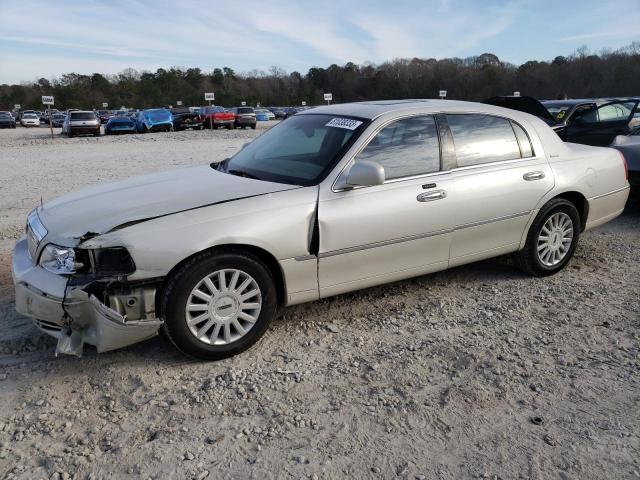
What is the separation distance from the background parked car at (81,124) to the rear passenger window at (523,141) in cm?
2868

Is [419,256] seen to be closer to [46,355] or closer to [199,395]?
[199,395]

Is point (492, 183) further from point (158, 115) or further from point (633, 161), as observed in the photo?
point (158, 115)

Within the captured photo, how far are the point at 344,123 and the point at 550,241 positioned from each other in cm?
221

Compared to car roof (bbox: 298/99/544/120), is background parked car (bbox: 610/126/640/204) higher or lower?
lower

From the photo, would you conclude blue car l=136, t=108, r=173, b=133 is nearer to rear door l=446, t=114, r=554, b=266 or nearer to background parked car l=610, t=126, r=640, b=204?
background parked car l=610, t=126, r=640, b=204

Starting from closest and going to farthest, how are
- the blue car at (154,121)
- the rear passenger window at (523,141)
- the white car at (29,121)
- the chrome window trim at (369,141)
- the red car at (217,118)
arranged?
the chrome window trim at (369,141) → the rear passenger window at (523,141) → the blue car at (154,121) → the red car at (217,118) → the white car at (29,121)

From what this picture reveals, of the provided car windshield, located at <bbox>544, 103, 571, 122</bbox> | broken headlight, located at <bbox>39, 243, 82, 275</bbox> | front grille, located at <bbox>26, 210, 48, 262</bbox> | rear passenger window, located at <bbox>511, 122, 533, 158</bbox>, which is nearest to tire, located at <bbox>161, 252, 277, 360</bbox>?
broken headlight, located at <bbox>39, 243, 82, 275</bbox>

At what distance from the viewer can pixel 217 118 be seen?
1307 inches

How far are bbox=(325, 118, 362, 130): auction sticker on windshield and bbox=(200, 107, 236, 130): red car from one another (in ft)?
97.9

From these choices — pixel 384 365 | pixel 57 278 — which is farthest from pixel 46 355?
pixel 384 365

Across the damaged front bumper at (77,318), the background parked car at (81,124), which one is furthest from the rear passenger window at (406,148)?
the background parked car at (81,124)

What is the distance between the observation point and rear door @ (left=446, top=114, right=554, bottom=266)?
4.29m

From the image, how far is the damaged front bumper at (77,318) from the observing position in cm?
310

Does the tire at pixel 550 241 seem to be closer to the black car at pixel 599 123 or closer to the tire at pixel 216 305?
the tire at pixel 216 305
